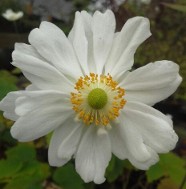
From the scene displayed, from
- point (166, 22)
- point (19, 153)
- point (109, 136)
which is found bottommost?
point (166, 22)

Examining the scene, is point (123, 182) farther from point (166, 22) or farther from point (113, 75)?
point (166, 22)

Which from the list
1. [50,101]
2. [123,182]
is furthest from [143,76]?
[123,182]

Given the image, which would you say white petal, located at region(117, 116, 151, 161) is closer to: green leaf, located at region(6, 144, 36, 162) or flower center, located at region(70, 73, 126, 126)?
flower center, located at region(70, 73, 126, 126)

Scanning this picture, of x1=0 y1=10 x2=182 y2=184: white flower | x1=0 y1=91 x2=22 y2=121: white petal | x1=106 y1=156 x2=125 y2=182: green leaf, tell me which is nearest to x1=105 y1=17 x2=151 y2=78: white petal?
x1=0 y1=10 x2=182 y2=184: white flower

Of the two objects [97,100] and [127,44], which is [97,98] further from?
[127,44]

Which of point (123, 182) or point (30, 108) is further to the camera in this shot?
point (123, 182)

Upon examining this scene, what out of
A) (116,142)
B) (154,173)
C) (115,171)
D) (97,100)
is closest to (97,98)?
(97,100)

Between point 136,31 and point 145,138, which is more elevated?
point 136,31
